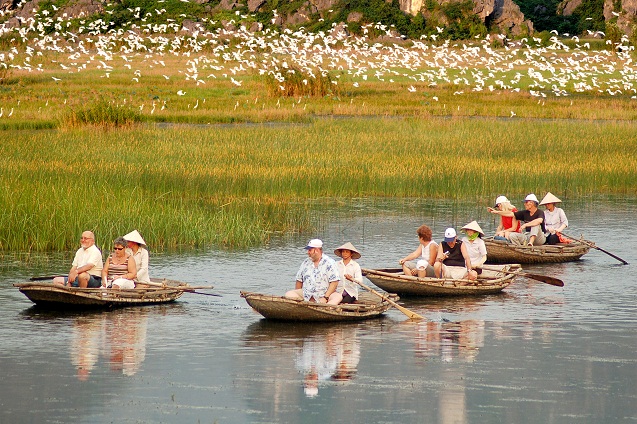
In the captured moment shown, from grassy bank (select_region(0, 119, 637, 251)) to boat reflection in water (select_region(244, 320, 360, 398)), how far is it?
7194mm

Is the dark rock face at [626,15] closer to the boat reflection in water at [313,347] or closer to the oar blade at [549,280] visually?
the oar blade at [549,280]

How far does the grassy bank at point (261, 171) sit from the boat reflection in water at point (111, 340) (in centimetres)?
584

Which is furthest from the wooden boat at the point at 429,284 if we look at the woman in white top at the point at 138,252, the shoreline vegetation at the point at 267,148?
the shoreline vegetation at the point at 267,148

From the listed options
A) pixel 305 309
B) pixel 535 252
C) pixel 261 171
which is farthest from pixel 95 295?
pixel 261 171

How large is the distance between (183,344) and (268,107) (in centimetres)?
3380

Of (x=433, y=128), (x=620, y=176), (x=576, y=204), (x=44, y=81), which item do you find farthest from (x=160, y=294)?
(x=44, y=81)

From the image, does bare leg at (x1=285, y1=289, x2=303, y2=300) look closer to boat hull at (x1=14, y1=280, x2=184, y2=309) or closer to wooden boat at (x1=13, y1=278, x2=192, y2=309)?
wooden boat at (x1=13, y1=278, x2=192, y2=309)

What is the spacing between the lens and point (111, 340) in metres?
15.1

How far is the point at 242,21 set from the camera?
101 metres

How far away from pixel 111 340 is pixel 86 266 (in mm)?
1844

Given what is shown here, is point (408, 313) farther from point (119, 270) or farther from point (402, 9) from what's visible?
point (402, 9)

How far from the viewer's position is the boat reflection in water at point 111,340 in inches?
548

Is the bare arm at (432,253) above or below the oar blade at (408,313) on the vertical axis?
above

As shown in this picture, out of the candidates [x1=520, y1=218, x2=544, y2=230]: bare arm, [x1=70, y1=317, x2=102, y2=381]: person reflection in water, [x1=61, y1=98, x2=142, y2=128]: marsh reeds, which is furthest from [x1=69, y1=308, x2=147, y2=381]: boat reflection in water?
[x1=61, y1=98, x2=142, y2=128]: marsh reeds
